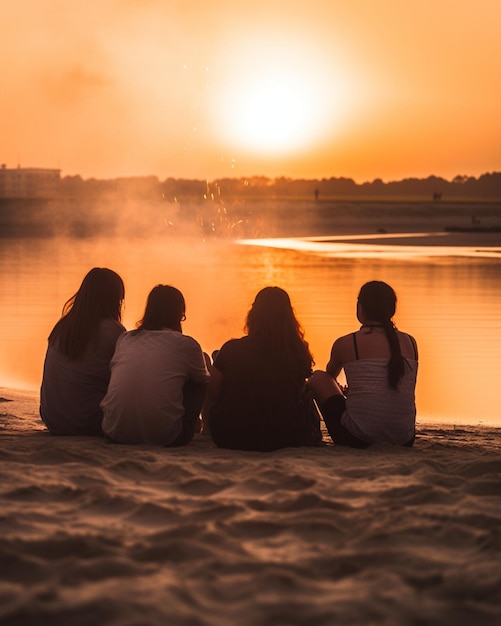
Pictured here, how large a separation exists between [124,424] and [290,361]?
3.39ft

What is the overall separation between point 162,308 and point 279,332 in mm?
707

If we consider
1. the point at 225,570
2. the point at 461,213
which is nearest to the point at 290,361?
the point at 225,570

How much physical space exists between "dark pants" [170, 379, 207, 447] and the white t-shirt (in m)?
0.07

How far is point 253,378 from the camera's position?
608cm

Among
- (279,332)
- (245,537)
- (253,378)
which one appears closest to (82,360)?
(253,378)

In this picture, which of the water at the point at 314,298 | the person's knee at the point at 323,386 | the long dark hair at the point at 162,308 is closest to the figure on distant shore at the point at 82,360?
the long dark hair at the point at 162,308

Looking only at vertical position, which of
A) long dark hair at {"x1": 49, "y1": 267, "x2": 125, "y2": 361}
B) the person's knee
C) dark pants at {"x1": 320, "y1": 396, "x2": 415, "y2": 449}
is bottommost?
dark pants at {"x1": 320, "y1": 396, "x2": 415, "y2": 449}

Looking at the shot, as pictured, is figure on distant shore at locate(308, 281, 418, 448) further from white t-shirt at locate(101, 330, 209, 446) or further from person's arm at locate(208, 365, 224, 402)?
white t-shirt at locate(101, 330, 209, 446)

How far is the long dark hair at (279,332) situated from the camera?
20.0ft

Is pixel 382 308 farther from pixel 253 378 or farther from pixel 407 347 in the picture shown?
pixel 253 378

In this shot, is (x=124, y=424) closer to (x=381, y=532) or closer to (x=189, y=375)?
(x=189, y=375)

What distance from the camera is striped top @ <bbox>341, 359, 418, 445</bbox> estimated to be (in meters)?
6.11

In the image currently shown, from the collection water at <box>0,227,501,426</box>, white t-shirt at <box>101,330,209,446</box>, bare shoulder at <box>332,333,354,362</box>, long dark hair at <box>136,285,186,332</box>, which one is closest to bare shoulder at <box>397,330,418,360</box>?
bare shoulder at <box>332,333,354,362</box>

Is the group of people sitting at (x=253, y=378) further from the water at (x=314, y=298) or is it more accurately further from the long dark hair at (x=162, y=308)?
the water at (x=314, y=298)
